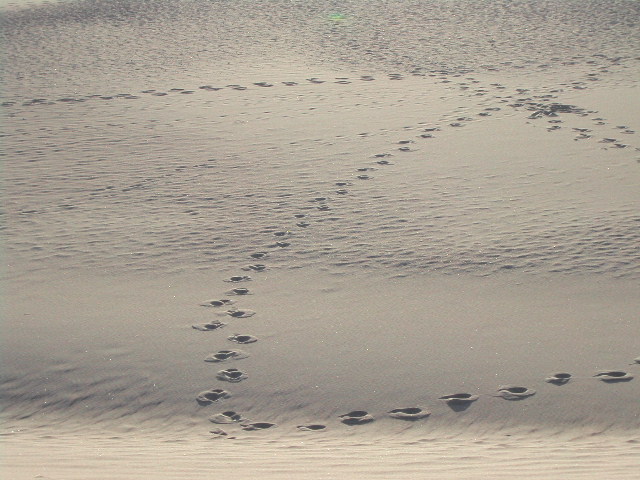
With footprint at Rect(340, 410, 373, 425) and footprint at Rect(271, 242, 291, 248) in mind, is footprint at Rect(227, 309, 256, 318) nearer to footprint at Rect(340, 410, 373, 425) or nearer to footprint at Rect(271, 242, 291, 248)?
footprint at Rect(271, 242, 291, 248)

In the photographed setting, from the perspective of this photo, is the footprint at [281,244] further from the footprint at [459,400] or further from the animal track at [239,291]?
the footprint at [459,400]

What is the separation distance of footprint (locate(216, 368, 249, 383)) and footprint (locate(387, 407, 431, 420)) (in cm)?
106

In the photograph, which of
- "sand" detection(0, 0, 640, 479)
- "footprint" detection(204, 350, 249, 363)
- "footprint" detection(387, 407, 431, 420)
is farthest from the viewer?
"footprint" detection(204, 350, 249, 363)

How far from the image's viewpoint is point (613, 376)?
540 cm

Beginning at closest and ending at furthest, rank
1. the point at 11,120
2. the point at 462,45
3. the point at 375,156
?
the point at 375,156 < the point at 11,120 < the point at 462,45

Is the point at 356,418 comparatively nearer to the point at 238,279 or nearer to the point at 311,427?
the point at 311,427

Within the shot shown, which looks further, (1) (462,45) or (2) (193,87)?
(1) (462,45)

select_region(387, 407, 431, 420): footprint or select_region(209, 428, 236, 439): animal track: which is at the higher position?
select_region(387, 407, 431, 420): footprint

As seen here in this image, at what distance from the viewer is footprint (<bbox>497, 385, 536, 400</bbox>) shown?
522 cm

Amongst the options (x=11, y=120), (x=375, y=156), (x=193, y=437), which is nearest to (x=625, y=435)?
(x=193, y=437)

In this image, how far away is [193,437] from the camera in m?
4.86

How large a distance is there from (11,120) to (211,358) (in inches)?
312

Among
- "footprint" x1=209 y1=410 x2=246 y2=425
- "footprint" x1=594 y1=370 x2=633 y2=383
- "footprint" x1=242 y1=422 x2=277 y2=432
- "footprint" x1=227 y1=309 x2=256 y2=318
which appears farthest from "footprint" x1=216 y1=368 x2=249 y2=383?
"footprint" x1=594 y1=370 x2=633 y2=383

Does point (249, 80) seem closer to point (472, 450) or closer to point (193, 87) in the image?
point (193, 87)
